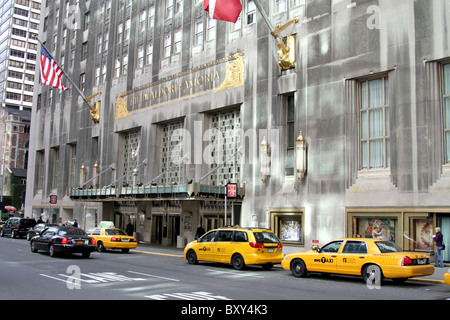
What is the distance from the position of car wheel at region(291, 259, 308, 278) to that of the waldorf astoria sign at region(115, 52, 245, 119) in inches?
649

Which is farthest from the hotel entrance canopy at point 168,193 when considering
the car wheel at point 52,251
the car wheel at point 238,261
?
the car wheel at point 52,251

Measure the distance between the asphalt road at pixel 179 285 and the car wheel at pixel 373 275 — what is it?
289 mm

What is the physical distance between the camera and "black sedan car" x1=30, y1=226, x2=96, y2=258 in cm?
2083

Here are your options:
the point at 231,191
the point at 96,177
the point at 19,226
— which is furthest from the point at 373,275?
the point at 96,177

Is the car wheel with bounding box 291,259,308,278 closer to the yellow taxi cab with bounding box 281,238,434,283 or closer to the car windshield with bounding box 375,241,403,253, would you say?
the yellow taxi cab with bounding box 281,238,434,283

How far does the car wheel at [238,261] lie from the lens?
18.1 meters

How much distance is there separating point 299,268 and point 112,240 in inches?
515

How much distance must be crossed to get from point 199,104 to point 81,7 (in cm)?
2826

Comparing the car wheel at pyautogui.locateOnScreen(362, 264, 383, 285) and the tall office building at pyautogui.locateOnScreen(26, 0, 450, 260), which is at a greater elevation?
the tall office building at pyautogui.locateOnScreen(26, 0, 450, 260)

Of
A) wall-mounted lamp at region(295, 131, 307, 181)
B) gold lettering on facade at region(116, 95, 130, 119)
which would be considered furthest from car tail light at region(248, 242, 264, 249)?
gold lettering on facade at region(116, 95, 130, 119)

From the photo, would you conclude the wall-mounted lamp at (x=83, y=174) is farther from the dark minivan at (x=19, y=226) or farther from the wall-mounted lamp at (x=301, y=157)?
the wall-mounted lamp at (x=301, y=157)

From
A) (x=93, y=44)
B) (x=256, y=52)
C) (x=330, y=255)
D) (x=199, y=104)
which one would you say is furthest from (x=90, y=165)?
(x=330, y=255)
